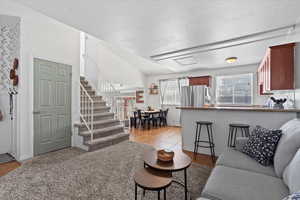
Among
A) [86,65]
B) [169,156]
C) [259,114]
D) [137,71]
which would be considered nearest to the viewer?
[169,156]

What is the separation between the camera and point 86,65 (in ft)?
18.6

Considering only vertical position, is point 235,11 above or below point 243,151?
above

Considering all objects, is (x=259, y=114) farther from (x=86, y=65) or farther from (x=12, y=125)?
(x=86, y=65)

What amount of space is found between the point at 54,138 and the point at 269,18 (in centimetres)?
479

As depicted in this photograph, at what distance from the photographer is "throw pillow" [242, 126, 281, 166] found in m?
1.72

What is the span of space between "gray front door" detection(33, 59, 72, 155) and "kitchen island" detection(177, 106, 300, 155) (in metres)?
3.04

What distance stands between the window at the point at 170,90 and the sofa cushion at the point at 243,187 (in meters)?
5.80

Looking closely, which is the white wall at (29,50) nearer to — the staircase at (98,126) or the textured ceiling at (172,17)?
the staircase at (98,126)

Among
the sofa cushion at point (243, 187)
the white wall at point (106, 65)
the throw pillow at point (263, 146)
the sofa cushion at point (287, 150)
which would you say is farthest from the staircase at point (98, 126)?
the sofa cushion at point (287, 150)

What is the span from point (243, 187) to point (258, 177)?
31cm

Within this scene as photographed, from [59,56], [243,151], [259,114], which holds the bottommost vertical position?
[243,151]

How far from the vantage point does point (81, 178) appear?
224 cm

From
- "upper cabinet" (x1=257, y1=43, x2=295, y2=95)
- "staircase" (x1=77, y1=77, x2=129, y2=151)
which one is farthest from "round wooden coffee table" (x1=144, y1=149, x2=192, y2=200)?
"upper cabinet" (x1=257, y1=43, x2=295, y2=95)

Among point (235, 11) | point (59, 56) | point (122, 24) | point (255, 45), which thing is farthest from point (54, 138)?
point (255, 45)
